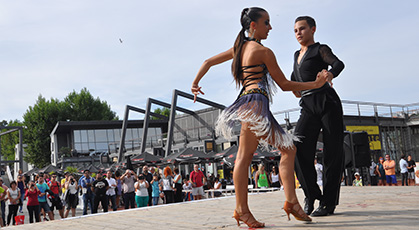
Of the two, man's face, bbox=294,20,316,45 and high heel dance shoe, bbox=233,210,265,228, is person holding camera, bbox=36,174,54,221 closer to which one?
man's face, bbox=294,20,316,45

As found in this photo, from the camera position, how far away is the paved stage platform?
10.6ft

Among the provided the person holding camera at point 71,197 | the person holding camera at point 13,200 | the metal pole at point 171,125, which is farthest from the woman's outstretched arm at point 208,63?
the metal pole at point 171,125

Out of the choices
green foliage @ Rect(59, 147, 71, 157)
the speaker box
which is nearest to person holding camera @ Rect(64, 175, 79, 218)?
the speaker box

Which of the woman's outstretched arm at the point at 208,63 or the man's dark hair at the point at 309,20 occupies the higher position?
the man's dark hair at the point at 309,20

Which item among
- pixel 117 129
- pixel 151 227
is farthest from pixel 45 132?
pixel 151 227

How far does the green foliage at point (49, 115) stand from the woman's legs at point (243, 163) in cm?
6131

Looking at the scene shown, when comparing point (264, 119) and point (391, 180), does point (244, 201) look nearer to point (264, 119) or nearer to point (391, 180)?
point (264, 119)

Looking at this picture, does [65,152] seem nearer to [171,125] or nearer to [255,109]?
[171,125]

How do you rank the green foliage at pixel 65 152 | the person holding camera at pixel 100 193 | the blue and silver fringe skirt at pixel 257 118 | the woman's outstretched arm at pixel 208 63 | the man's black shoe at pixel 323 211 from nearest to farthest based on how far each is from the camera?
the blue and silver fringe skirt at pixel 257 118 → the woman's outstretched arm at pixel 208 63 → the man's black shoe at pixel 323 211 → the person holding camera at pixel 100 193 → the green foliage at pixel 65 152

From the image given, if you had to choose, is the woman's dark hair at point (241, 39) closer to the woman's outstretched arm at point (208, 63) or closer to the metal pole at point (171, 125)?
the woman's outstretched arm at point (208, 63)

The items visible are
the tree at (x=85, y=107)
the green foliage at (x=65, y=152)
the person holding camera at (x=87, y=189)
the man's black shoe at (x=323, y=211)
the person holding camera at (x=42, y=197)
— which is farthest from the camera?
the tree at (x=85, y=107)

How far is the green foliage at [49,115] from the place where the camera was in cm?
6019

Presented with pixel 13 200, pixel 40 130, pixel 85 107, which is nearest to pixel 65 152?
pixel 40 130

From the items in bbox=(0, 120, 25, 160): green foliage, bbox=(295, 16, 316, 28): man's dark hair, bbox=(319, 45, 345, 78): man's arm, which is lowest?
bbox=(319, 45, 345, 78): man's arm
